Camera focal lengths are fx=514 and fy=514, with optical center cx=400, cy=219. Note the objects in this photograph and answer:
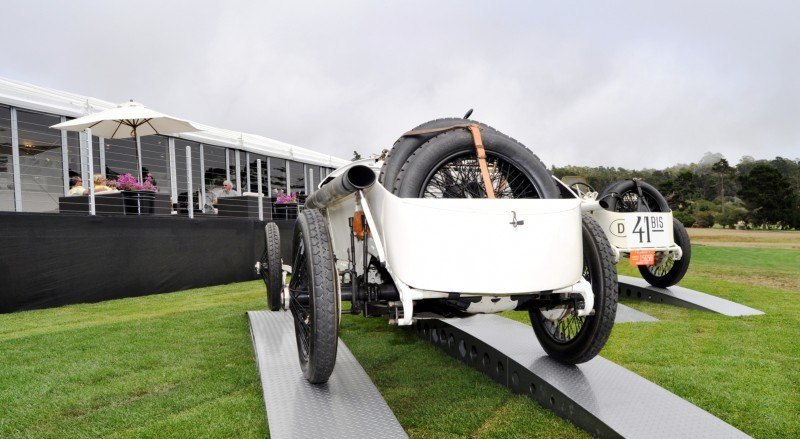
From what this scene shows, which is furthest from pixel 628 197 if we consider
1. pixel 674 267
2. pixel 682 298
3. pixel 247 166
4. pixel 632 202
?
pixel 247 166

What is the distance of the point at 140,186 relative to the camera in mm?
9320

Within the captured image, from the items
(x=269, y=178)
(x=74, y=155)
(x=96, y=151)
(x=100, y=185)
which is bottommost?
(x=100, y=185)

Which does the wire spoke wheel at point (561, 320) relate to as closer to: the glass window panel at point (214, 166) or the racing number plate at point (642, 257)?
the racing number plate at point (642, 257)

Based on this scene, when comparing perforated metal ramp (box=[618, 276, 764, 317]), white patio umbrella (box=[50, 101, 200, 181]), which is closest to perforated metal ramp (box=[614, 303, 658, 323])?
perforated metal ramp (box=[618, 276, 764, 317])

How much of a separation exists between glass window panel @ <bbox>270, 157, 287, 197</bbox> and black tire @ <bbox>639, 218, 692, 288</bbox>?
40.9 feet

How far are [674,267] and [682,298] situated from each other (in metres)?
1.08

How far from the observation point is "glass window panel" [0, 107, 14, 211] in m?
9.01

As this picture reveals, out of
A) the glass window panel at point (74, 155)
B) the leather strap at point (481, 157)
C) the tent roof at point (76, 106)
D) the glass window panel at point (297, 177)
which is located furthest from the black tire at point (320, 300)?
the glass window panel at point (297, 177)

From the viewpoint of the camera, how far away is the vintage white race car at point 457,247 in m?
2.53

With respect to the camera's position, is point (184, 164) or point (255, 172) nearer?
→ point (184, 164)

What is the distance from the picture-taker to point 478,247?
2.51 meters

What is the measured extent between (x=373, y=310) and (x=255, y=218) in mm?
9918

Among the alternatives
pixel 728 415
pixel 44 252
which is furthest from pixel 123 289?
pixel 728 415

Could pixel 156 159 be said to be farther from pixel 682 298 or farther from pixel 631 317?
pixel 682 298
